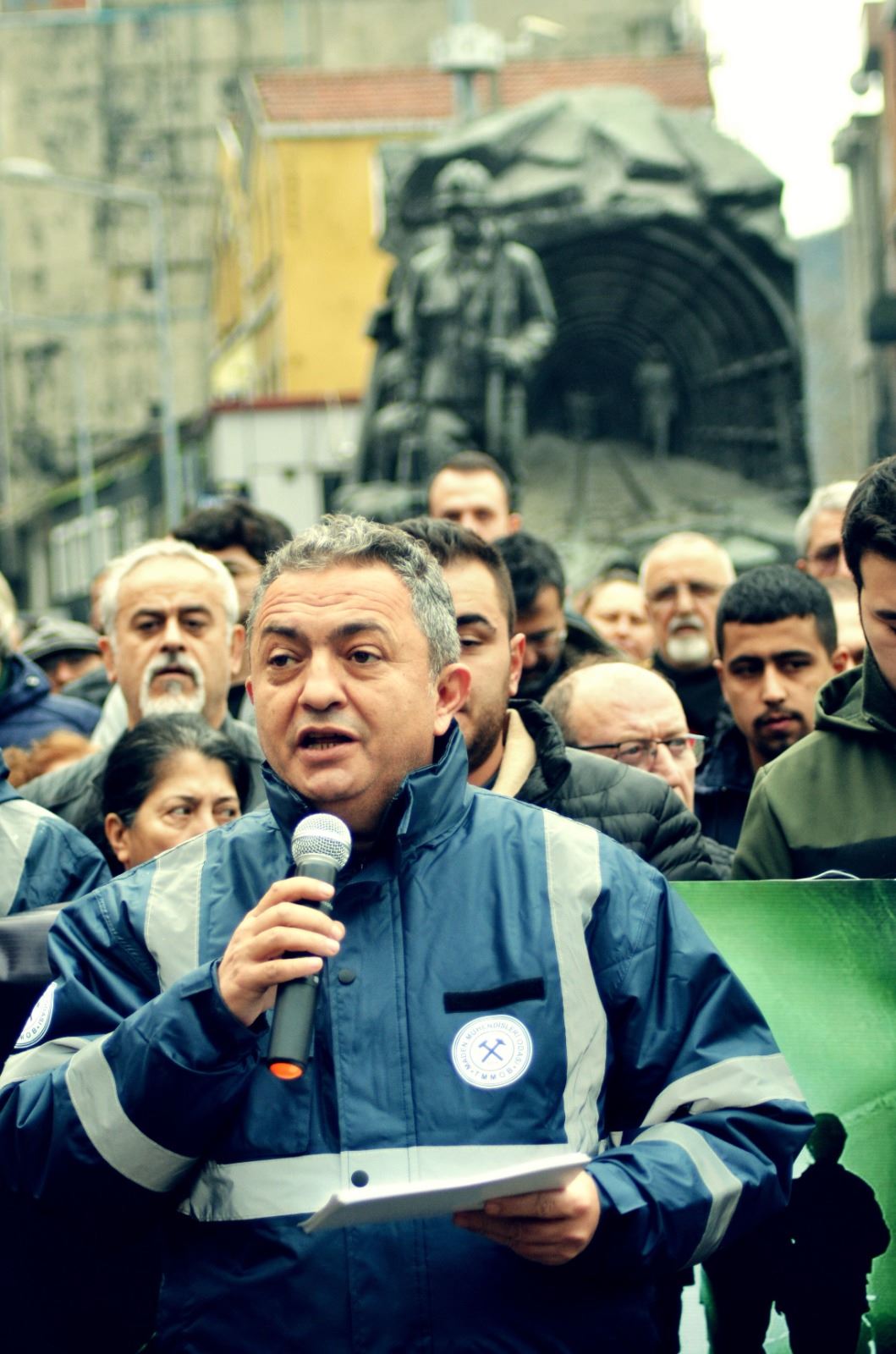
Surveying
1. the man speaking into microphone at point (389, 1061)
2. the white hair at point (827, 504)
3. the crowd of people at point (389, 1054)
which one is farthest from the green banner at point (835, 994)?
the white hair at point (827, 504)

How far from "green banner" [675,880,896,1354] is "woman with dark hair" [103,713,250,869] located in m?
1.92

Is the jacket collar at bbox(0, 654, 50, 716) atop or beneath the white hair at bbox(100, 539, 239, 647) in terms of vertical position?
beneath

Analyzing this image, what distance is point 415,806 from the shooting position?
3016mm

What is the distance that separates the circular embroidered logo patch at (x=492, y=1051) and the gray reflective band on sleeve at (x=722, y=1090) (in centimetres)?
23

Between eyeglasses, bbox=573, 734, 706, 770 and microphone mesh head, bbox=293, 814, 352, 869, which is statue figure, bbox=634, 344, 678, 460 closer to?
eyeglasses, bbox=573, 734, 706, 770

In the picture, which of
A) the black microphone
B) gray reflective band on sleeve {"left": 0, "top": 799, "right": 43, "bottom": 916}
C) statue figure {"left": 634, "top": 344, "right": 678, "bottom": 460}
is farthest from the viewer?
statue figure {"left": 634, "top": 344, "right": 678, "bottom": 460}

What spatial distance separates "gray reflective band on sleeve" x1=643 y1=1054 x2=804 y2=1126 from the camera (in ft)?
9.62

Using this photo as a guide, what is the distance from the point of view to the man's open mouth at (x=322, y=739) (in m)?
3.03

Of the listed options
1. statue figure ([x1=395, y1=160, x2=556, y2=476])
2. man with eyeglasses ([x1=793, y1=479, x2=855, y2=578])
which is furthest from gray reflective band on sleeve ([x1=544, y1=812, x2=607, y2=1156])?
statue figure ([x1=395, y1=160, x2=556, y2=476])

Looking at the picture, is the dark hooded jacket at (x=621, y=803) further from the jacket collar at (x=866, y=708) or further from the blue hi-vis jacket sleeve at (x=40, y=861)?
the blue hi-vis jacket sleeve at (x=40, y=861)

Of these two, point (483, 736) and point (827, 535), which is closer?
point (483, 736)

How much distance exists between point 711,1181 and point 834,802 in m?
1.24

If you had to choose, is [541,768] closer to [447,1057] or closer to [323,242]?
[447,1057]

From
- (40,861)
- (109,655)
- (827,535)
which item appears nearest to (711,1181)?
(40,861)
